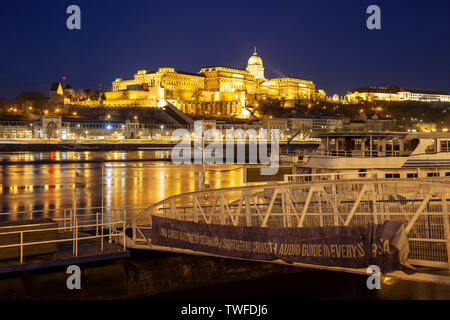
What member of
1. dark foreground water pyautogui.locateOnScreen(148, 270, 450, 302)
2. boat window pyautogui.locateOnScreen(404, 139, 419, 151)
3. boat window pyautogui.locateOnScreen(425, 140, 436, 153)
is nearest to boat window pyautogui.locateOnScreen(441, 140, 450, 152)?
boat window pyautogui.locateOnScreen(425, 140, 436, 153)

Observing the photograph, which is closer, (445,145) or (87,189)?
(445,145)

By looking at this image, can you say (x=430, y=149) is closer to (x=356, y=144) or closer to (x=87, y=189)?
(x=356, y=144)

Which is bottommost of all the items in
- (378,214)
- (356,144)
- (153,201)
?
(153,201)

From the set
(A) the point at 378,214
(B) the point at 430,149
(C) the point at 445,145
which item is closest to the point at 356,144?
(B) the point at 430,149

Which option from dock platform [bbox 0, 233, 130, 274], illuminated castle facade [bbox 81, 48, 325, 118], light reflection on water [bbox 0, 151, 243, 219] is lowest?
dock platform [bbox 0, 233, 130, 274]

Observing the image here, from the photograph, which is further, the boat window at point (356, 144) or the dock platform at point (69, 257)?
the boat window at point (356, 144)

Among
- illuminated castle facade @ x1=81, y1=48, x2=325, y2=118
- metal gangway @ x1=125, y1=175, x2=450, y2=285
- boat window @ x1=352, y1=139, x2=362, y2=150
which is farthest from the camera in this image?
illuminated castle facade @ x1=81, y1=48, x2=325, y2=118

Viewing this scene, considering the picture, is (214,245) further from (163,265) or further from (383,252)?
(383,252)

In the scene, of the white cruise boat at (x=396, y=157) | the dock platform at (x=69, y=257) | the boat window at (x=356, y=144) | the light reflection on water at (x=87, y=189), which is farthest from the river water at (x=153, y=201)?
the boat window at (x=356, y=144)

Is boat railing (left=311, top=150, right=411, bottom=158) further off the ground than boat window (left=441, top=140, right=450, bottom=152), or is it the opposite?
boat window (left=441, top=140, right=450, bottom=152)

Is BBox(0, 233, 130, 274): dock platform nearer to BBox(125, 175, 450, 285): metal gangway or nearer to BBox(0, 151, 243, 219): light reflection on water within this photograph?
BBox(125, 175, 450, 285): metal gangway

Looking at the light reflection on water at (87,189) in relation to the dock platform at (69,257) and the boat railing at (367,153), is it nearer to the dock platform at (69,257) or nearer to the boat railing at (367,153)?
the dock platform at (69,257)

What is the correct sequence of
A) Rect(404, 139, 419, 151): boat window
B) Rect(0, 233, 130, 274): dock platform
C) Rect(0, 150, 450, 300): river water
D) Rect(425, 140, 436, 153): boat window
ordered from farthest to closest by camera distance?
Rect(404, 139, 419, 151): boat window
Rect(425, 140, 436, 153): boat window
Rect(0, 150, 450, 300): river water
Rect(0, 233, 130, 274): dock platform
